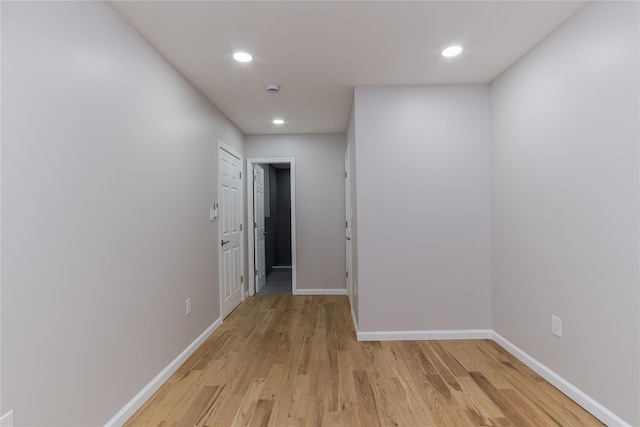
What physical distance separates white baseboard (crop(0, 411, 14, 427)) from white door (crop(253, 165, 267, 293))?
3.70 meters

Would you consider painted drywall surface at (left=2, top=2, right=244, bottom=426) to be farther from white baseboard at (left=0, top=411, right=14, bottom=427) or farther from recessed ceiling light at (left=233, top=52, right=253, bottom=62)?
recessed ceiling light at (left=233, top=52, right=253, bottom=62)

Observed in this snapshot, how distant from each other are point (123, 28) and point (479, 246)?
3261 millimetres

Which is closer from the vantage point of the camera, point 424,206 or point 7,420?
point 7,420

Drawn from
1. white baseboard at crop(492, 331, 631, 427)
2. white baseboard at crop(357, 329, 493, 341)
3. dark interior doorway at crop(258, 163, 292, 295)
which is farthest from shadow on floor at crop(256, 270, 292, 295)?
white baseboard at crop(492, 331, 631, 427)

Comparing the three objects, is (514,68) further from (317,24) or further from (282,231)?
(282,231)

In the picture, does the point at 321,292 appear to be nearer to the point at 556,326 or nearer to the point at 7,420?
the point at 556,326

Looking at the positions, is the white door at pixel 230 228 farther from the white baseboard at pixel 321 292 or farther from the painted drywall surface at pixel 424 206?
the painted drywall surface at pixel 424 206

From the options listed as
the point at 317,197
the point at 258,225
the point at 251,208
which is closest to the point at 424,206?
the point at 317,197

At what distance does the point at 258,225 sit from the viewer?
5.14 metres

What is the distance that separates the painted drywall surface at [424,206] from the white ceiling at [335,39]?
255 millimetres

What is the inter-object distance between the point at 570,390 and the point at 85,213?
3.03 metres

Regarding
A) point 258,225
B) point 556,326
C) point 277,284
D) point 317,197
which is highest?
point 317,197

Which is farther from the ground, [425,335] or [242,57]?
[242,57]

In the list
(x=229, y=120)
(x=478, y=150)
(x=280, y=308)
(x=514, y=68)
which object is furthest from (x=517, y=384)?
(x=229, y=120)
